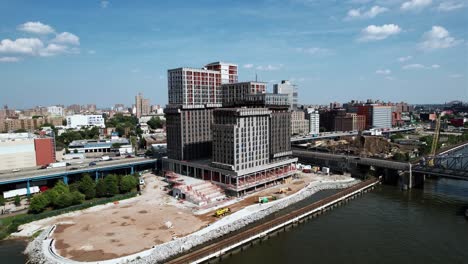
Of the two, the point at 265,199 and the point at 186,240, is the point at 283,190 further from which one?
the point at 186,240

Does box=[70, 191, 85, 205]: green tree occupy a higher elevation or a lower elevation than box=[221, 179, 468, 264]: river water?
higher

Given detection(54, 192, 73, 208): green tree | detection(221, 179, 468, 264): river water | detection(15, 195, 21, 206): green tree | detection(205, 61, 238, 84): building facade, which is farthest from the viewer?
detection(205, 61, 238, 84): building facade

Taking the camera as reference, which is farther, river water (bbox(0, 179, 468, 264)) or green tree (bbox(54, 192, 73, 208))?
green tree (bbox(54, 192, 73, 208))

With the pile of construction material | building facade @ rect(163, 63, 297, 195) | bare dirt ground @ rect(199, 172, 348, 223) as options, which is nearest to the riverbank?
the pile of construction material

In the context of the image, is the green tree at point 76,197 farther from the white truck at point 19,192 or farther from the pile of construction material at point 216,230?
the pile of construction material at point 216,230

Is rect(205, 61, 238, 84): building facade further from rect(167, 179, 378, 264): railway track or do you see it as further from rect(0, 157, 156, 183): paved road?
rect(167, 179, 378, 264): railway track

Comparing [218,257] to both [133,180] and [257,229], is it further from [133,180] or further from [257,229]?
[133,180]
